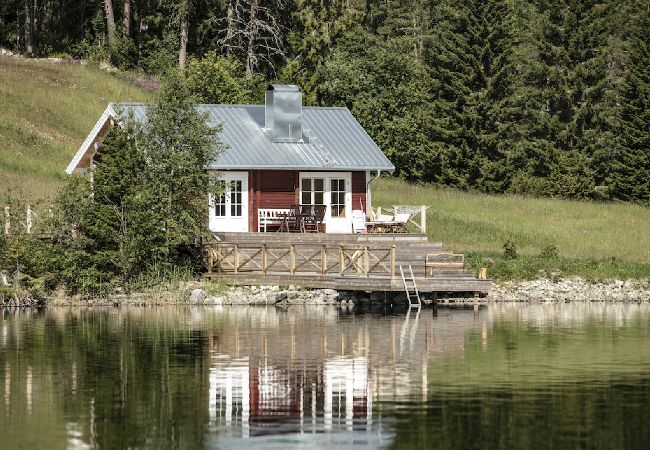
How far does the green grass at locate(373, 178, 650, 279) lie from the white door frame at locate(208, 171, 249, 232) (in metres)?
7.14

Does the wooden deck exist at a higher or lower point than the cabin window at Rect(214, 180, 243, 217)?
lower

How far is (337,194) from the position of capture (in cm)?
5006

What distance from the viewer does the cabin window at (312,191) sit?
49.8m

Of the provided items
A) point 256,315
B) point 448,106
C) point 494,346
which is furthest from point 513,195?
point 494,346

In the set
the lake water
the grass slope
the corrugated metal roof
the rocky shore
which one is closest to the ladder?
the lake water

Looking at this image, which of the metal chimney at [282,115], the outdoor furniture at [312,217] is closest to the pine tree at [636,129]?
the metal chimney at [282,115]

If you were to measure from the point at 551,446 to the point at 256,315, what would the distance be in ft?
64.3

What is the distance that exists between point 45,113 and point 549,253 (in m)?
29.8

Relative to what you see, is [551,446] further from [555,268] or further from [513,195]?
[513,195]

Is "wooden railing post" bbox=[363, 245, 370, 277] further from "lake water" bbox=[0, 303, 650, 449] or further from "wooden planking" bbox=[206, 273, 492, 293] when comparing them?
"lake water" bbox=[0, 303, 650, 449]

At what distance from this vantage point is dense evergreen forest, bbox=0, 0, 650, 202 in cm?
6844

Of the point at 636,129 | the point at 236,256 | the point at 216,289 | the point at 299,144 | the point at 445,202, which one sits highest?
the point at 636,129

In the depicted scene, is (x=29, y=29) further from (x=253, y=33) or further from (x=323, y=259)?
(x=323, y=259)

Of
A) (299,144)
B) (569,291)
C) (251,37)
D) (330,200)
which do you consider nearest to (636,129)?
(251,37)
